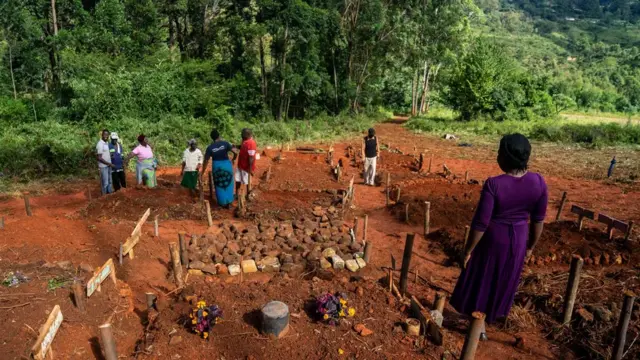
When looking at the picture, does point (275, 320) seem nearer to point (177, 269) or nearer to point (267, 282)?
point (267, 282)

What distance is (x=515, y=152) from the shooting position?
9.85ft

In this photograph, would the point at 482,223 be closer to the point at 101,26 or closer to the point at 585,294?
the point at 585,294

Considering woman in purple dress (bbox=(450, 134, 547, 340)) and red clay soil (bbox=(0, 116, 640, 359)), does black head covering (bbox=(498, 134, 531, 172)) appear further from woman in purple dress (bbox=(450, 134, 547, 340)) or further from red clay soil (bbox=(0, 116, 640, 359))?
red clay soil (bbox=(0, 116, 640, 359))

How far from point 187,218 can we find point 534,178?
5.81 m

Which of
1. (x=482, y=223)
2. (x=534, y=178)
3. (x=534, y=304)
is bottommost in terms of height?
(x=534, y=304)

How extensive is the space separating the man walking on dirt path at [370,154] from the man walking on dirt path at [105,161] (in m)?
5.36

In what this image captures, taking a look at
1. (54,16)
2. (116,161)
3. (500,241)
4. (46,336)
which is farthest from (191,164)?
(54,16)

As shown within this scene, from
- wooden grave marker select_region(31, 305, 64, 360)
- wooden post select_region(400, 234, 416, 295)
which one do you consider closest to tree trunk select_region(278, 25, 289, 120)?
wooden post select_region(400, 234, 416, 295)

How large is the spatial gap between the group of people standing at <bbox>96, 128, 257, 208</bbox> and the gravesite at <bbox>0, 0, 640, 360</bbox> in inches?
2.1

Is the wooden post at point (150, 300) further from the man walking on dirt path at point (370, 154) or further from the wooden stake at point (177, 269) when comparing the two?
the man walking on dirt path at point (370, 154)

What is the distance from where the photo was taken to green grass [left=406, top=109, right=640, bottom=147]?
17312 mm

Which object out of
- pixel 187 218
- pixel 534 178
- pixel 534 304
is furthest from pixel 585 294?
pixel 187 218

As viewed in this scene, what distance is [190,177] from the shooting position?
7914 mm

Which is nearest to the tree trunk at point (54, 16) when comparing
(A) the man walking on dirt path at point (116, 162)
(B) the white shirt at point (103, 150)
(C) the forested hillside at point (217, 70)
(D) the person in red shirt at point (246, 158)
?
(C) the forested hillside at point (217, 70)
